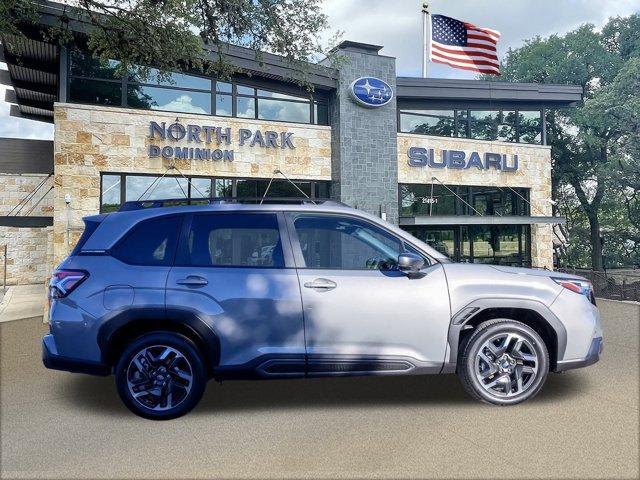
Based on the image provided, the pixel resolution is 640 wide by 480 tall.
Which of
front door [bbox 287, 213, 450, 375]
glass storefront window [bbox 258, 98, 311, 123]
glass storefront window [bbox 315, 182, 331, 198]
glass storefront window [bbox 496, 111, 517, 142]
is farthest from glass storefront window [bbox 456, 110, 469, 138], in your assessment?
front door [bbox 287, 213, 450, 375]

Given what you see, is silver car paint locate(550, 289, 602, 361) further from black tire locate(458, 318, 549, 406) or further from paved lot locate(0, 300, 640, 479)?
paved lot locate(0, 300, 640, 479)

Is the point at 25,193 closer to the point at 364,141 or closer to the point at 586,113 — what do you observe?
the point at 364,141

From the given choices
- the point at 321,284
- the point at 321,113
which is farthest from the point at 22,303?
the point at 321,284

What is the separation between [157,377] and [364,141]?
42.1 ft

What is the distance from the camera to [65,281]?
14.9ft

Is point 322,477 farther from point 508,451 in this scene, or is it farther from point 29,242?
point 29,242

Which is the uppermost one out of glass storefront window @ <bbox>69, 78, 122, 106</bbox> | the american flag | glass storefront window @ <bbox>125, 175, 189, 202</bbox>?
the american flag

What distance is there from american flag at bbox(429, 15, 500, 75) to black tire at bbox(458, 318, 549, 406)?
14929 mm

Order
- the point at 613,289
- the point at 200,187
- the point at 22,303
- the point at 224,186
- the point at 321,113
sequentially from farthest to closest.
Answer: the point at 613,289 → the point at 321,113 → the point at 224,186 → the point at 22,303 → the point at 200,187

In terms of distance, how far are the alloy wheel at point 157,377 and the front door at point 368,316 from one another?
1.10 metres

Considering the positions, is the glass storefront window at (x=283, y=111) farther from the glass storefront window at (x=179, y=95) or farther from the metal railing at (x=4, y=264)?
the metal railing at (x=4, y=264)

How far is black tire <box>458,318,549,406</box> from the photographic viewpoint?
15.4 feet

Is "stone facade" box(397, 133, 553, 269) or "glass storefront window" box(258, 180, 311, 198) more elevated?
"stone facade" box(397, 133, 553, 269)

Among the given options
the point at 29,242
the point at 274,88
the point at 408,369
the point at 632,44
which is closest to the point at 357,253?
Answer: the point at 408,369
